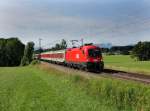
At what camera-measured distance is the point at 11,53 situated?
13962cm

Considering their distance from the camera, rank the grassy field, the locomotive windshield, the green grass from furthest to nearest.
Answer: the grassy field → the locomotive windshield → the green grass

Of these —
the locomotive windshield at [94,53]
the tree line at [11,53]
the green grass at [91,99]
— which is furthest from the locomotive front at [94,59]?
the tree line at [11,53]

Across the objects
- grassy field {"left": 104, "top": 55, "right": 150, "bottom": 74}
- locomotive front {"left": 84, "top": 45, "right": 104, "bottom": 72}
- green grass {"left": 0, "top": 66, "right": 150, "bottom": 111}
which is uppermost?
locomotive front {"left": 84, "top": 45, "right": 104, "bottom": 72}

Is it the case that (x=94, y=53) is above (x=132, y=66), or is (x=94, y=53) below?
above

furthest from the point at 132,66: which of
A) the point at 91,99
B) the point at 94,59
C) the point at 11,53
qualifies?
the point at 11,53

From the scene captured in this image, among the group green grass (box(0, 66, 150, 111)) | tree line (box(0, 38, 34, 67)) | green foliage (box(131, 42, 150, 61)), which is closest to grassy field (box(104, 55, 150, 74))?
green grass (box(0, 66, 150, 111))

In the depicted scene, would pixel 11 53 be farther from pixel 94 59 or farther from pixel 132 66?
pixel 94 59

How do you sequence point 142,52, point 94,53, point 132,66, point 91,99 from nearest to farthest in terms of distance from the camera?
point 91,99
point 94,53
point 132,66
point 142,52

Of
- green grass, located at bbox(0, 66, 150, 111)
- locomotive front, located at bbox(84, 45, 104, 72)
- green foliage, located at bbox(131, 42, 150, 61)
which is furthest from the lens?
green foliage, located at bbox(131, 42, 150, 61)

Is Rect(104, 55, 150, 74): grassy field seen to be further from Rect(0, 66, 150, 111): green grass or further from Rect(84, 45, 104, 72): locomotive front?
Rect(0, 66, 150, 111): green grass

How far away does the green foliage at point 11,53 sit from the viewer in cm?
13738

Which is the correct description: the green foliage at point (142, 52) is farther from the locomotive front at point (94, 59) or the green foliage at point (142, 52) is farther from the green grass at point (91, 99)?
the green grass at point (91, 99)

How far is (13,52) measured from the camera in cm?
14012

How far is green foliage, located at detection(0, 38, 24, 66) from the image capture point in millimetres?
137375
